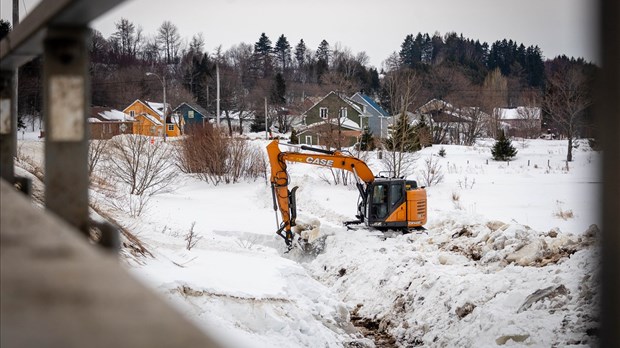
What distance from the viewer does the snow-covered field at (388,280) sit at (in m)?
7.67

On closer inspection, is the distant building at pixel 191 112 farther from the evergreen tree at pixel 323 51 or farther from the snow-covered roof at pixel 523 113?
the evergreen tree at pixel 323 51

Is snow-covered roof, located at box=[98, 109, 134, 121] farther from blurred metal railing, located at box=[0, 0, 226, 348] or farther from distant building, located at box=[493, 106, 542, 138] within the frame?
blurred metal railing, located at box=[0, 0, 226, 348]

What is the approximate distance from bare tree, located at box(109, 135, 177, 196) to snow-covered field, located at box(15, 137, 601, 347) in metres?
3.85

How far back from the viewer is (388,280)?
479 inches

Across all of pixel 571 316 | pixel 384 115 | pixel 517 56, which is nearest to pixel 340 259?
pixel 571 316

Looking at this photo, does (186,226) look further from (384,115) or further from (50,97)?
(384,115)

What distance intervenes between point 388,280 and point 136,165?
14.8 meters

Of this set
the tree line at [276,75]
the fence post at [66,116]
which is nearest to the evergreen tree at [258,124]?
the tree line at [276,75]

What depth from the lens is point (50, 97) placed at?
6.37ft

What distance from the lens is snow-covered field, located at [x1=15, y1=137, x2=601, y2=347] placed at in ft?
25.2

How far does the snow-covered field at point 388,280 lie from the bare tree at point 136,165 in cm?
385

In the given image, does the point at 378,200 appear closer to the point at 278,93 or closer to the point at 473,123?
the point at 473,123

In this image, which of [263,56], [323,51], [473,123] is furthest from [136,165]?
[323,51]

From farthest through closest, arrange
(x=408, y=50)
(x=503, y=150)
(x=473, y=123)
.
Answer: (x=408, y=50), (x=473, y=123), (x=503, y=150)
